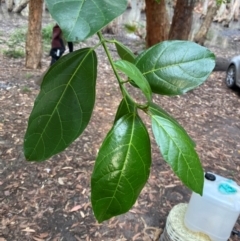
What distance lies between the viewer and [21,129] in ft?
10.8

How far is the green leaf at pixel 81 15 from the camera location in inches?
13.1

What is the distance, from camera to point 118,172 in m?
0.41

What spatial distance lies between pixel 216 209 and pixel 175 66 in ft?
5.68

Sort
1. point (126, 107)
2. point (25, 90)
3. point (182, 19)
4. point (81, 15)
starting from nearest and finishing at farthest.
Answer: point (81, 15) → point (126, 107) → point (25, 90) → point (182, 19)

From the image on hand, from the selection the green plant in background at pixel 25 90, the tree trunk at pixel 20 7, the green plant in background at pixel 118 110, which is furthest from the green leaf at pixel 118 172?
the tree trunk at pixel 20 7

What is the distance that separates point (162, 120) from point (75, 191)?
2.31m

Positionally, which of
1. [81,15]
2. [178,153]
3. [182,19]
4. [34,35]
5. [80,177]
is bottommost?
[80,177]

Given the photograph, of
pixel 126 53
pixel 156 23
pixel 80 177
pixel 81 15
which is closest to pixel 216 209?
pixel 80 177

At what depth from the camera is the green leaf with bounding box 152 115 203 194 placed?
41cm

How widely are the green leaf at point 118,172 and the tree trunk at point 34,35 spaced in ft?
15.1

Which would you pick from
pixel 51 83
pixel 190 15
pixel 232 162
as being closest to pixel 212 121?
pixel 232 162

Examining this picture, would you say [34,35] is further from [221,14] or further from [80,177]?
[221,14]

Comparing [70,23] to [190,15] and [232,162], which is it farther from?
[190,15]

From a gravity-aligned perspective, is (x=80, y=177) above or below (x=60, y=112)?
below
